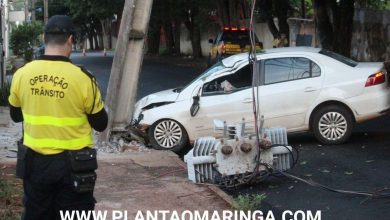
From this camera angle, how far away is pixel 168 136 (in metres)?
10.9

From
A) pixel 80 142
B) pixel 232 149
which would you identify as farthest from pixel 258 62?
pixel 80 142

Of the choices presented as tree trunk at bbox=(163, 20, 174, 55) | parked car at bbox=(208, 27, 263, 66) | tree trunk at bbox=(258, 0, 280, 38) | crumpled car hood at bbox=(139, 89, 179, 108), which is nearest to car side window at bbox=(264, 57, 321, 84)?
crumpled car hood at bbox=(139, 89, 179, 108)

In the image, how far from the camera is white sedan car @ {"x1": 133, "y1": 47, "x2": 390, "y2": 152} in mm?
10500

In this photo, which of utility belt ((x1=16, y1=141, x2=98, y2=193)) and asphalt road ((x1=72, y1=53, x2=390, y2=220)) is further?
asphalt road ((x1=72, y1=53, x2=390, y2=220))

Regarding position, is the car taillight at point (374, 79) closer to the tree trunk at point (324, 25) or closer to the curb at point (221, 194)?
the curb at point (221, 194)

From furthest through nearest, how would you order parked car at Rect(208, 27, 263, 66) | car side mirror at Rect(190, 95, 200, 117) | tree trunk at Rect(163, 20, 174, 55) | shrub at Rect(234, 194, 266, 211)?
tree trunk at Rect(163, 20, 174, 55), parked car at Rect(208, 27, 263, 66), car side mirror at Rect(190, 95, 200, 117), shrub at Rect(234, 194, 266, 211)

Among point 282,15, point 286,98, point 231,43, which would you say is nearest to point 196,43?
point 282,15

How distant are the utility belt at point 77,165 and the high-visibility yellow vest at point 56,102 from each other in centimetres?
4

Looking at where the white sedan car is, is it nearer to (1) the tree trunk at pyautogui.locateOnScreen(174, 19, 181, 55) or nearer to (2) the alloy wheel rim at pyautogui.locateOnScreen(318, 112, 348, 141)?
(2) the alloy wheel rim at pyautogui.locateOnScreen(318, 112, 348, 141)

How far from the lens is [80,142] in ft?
14.4

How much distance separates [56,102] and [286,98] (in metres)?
6.68

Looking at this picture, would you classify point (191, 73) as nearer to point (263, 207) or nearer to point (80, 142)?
point (263, 207)

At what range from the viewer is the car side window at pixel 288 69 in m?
10.7

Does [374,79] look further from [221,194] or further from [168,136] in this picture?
[221,194]
